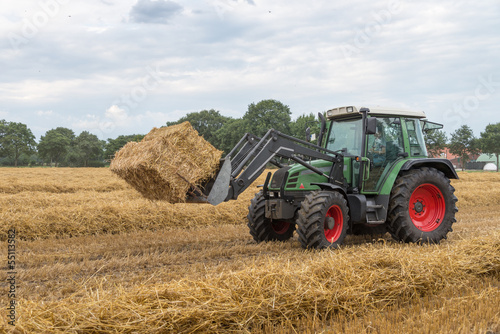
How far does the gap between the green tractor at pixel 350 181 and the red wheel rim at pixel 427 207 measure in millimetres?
17

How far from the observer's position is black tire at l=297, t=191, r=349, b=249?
269 inches

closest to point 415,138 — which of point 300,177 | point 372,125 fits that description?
point 372,125

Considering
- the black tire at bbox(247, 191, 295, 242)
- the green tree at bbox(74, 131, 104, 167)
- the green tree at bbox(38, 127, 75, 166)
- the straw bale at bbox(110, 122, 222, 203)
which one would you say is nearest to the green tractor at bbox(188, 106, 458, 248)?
the black tire at bbox(247, 191, 295, 242)

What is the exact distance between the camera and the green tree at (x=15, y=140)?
72650mm

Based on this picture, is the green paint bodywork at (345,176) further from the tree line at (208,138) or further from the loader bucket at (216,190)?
the tree line at (208,138)

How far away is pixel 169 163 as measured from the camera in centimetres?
625

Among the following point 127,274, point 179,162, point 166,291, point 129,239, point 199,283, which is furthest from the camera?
point 129,239

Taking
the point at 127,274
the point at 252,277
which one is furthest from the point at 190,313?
the point at 127,274

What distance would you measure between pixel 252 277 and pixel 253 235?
148 inches

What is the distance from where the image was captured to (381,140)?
809 cm

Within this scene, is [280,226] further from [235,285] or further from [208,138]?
[208,138]

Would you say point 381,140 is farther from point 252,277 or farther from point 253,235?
point 252,277

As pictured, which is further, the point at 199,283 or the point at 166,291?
the point at 199,283

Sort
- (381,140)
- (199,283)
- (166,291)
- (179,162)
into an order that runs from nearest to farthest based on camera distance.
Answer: (166,291) → (199,283) → (179,162) → (381,140)
